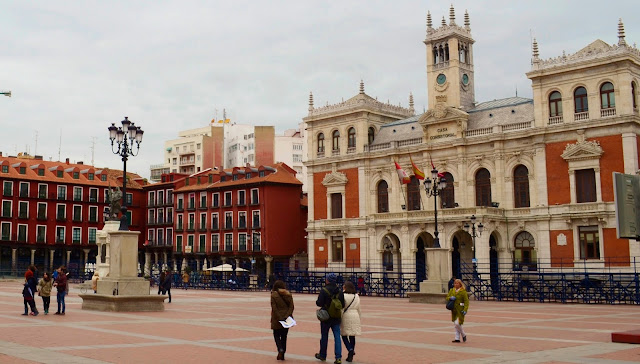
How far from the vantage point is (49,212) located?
85438 millimetres

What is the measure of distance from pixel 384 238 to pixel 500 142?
13.5m

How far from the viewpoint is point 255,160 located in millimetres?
111312

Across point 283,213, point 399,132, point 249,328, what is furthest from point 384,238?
point 249,328

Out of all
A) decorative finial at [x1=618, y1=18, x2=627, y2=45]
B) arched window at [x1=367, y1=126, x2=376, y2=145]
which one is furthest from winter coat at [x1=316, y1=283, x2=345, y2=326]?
arched window at [x1=367, y1=126, x2=376, y2=145]

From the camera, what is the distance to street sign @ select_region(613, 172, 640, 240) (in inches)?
610

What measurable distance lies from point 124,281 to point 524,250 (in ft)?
123

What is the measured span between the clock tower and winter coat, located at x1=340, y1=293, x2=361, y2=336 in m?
49.3

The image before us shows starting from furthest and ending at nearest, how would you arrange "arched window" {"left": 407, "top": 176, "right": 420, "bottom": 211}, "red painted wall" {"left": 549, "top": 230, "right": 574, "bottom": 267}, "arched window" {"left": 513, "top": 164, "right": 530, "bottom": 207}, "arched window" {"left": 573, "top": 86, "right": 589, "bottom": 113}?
"arched window" {"left": 407, "top": 176, "right": 420, "bottom": 211}, "arched window" {"left": 513, "top": 164, "right": 530, "bottom": 207}, "arched window" {"left": 573, "top": 86, "right": 589, "bottom": 113}, "red painted wall" {"left": 549, "top": 230, "right": 574, "bottom": 267}

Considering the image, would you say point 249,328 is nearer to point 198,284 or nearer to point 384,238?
point 198,284

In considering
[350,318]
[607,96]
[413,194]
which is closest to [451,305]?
[350,318]

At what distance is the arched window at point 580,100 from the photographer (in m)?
52.6

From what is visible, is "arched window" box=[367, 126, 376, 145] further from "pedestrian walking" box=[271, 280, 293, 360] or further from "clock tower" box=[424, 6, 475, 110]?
"pedestrian walking" box=[271, 280, 293, 360]

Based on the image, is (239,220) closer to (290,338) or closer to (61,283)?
(61,283)

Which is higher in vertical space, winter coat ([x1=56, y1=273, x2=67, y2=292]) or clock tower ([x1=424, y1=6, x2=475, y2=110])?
clock tower ([x1=424, y1=6, x2=475, y2=110])
